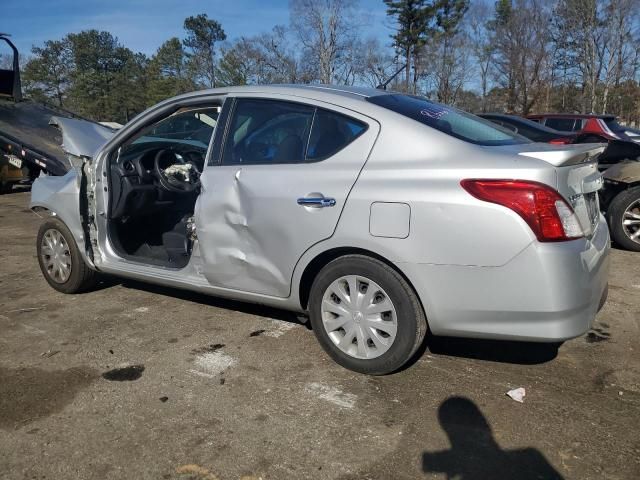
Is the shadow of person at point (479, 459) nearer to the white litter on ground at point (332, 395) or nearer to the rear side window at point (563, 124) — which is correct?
the white litter on ground at point (332, 395)

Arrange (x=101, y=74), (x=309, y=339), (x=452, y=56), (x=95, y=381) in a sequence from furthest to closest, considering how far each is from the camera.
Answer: (x=101, y=74)
(x=452, y=56)
(x=309, y=339)
(x=95, y=381)

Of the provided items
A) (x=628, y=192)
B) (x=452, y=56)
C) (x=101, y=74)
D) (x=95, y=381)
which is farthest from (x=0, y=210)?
(x=101, y=74)

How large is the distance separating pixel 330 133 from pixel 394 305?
1078mm

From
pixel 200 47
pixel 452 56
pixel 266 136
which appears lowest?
pixel 266 136

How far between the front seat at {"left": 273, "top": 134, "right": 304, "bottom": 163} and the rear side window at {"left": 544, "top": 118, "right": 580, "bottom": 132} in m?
11.6

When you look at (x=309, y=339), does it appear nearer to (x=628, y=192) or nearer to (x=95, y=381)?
(x=95, y=381)

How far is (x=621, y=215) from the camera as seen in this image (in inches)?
251

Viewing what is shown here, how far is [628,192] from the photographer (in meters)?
6.32

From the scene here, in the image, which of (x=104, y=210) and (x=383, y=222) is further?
(x=104, y=210)

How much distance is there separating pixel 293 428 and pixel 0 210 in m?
→ 9.12

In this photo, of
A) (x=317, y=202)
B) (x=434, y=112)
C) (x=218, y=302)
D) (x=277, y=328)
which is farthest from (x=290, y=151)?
(x=218, y=302)

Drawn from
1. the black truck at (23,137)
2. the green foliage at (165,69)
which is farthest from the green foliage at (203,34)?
the black truck at (23,137)

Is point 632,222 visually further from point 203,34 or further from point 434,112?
point 203,34

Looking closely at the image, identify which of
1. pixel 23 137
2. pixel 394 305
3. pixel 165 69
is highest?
pixel 165 69
